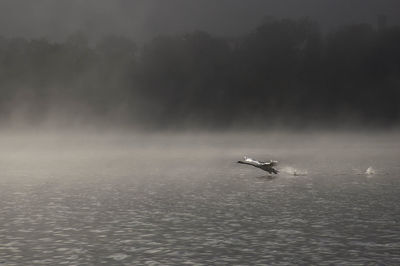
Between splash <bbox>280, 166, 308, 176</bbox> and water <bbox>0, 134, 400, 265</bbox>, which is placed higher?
splash <bbox>280, 166, 308, 176</bbox>

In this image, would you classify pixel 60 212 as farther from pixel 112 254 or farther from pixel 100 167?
pixel 100 167

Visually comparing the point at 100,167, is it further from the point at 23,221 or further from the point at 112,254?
the point at 112,254

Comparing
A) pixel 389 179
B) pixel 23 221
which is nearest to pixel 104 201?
pixel 23 221

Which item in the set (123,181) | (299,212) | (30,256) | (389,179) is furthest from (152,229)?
(389,179)

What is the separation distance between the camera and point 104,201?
174 ft

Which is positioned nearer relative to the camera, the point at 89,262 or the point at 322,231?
the point at 89,262

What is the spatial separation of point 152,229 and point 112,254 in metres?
7.17

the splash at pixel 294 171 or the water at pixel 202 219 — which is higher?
the splash at pixel 294 171

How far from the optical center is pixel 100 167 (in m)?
95.8

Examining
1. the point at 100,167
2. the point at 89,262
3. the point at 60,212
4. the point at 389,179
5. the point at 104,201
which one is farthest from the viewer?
the point at 100,167

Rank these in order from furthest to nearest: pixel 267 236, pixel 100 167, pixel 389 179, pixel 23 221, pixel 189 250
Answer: pixel 100 167
pixel 389 179
pixel 23 221
pixel 267 236
pixel 189 250

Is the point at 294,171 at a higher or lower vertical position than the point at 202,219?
higher

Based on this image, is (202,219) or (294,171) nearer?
(202,219)

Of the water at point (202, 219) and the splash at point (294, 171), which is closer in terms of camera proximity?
the water at point (202, 219)
